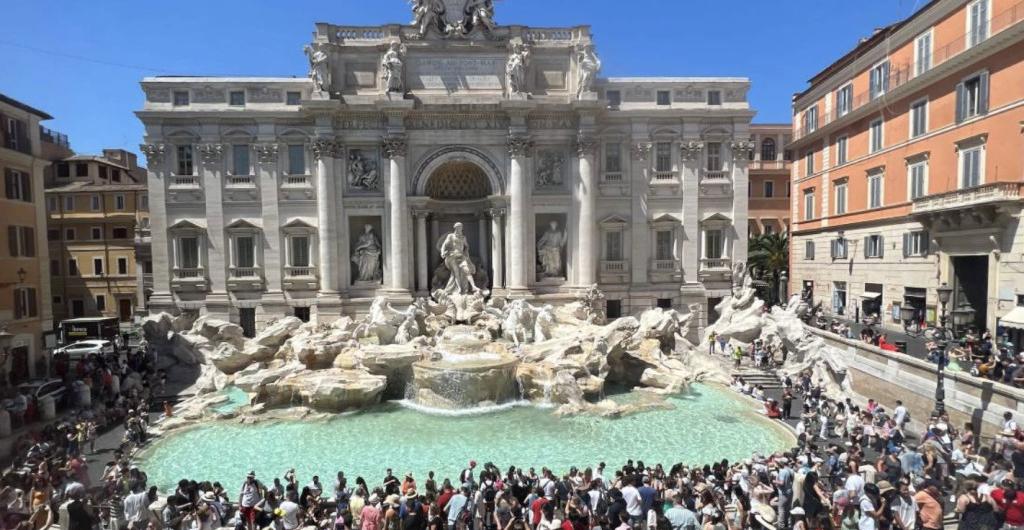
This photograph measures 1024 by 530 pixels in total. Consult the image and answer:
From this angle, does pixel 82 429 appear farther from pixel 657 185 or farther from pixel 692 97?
pixel 692 97

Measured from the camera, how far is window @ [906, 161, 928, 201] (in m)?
21.7

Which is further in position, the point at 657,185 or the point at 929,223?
the point at 657,185

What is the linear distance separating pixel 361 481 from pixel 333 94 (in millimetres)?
19691

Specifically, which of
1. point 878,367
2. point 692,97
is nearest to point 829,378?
point 878,367

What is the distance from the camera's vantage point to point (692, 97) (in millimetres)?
26016

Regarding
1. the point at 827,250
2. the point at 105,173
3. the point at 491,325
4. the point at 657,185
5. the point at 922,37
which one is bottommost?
the point at 491,325

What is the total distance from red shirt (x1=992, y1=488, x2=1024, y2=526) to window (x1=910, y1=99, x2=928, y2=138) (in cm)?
1922

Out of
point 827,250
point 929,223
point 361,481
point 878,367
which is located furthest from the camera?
point 827,250

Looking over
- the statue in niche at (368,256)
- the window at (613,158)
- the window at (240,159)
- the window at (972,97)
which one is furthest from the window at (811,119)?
the window at (240,159)

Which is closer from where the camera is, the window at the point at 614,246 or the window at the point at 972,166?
the window at the point at 972,166

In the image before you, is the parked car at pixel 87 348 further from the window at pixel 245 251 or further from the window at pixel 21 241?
the window at pixel 245 251

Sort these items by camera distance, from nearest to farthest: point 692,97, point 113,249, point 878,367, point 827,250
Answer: point 878,367 → point 692,97 → point 827,250 → point 113,249

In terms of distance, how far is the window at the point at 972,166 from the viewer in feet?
61.8

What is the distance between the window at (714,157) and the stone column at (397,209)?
15.2m
